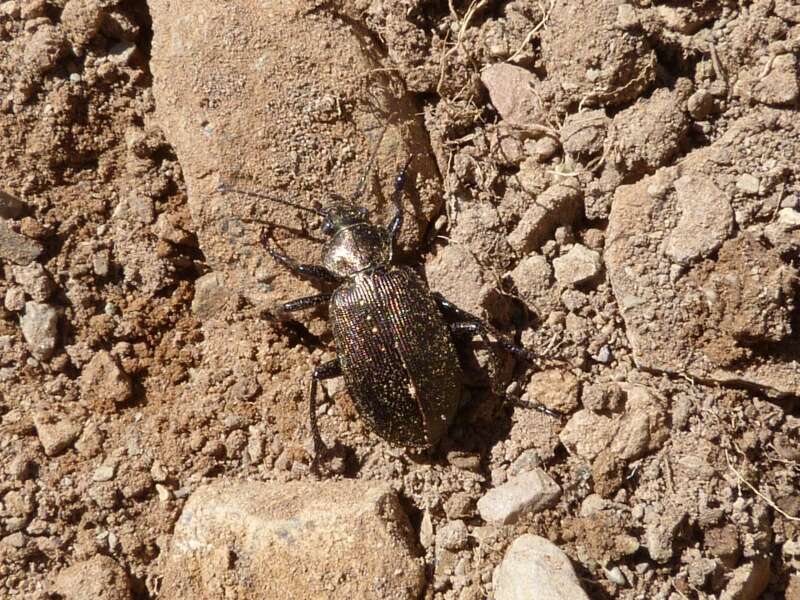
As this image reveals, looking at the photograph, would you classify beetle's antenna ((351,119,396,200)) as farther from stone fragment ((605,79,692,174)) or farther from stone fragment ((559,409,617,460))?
stone fragment ((559,409,617,460))

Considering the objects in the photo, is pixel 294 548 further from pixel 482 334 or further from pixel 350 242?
pixel 350 242

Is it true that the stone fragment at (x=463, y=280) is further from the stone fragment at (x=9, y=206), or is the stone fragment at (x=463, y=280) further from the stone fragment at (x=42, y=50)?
the stone fragment at (x=42, y=50)

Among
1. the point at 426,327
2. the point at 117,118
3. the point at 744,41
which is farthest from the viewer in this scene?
the point at 117,118

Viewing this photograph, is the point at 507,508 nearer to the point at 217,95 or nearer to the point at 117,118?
the point at 217,95

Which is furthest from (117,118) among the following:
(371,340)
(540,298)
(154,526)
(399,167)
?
(540,298)

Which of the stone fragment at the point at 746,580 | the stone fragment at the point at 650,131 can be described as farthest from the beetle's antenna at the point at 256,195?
the stone fragment at the point at 746,580

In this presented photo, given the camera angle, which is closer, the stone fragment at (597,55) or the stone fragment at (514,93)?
the stone fragment at (597,55)
